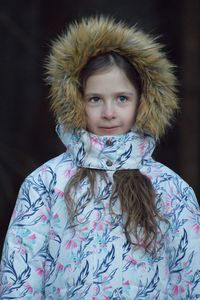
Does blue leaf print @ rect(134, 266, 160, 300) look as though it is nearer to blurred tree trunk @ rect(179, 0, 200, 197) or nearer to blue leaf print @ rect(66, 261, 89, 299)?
blue leaf print @ rect(66, 261, 89, 299)

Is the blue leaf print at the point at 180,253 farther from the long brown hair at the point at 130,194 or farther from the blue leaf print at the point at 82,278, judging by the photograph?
the blue leaf print at the point at 82,278

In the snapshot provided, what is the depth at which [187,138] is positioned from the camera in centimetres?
650

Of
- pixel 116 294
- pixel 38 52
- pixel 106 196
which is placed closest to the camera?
pixel 116 294

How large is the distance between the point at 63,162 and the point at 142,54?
1.78 ft

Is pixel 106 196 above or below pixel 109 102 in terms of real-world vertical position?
below

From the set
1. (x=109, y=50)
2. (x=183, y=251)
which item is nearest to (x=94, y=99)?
(x=109, y=50)

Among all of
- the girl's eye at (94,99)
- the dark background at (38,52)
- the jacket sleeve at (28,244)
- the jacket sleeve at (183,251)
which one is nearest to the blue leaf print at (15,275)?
the jacket sleeve at (28,244)

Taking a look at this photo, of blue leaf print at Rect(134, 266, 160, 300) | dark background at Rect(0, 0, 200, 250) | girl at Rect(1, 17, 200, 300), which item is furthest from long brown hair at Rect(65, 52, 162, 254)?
dark background at Rect(0, 0, 200, 250)

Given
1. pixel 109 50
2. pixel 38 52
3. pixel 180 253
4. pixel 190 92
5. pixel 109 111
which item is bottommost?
pixel 180 253

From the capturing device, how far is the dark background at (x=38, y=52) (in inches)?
251

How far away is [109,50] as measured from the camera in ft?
12.8

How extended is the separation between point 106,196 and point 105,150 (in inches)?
7.3

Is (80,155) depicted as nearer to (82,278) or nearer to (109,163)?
(109,163)

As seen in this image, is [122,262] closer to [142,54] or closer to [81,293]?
[81,293]
